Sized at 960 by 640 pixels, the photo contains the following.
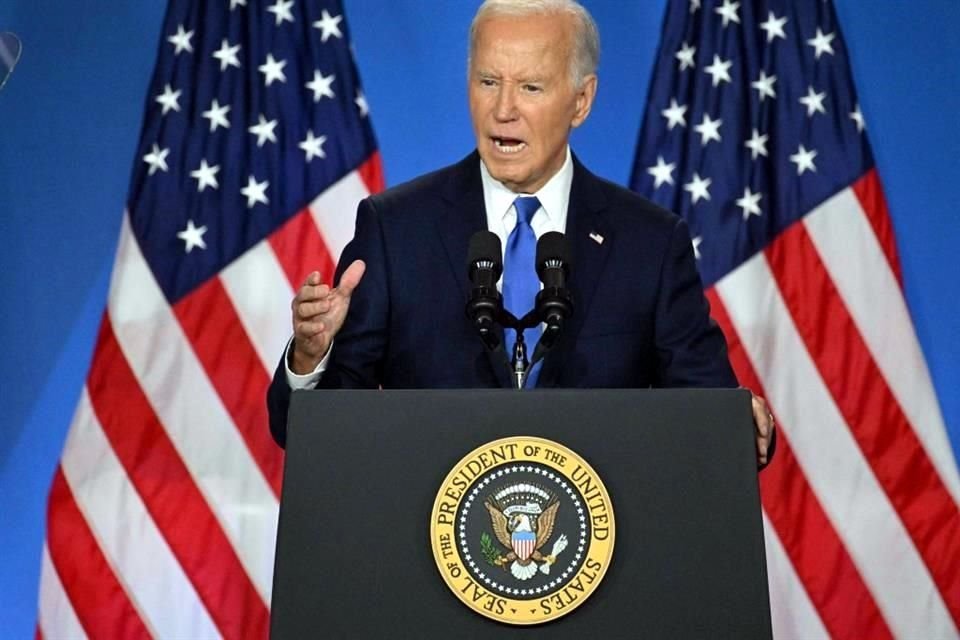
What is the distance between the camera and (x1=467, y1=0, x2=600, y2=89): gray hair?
219 cm

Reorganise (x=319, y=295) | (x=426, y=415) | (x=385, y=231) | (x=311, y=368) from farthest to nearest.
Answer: (x=385, y=231)
(x=311, y=368)
(x=319, y=295)
(x=426, y=415)

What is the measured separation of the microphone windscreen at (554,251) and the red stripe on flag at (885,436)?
77.1 inches

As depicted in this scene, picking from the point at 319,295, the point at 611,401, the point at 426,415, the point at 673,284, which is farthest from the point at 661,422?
the point at 673,284

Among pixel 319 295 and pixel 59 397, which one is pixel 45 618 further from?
pixel 319 295

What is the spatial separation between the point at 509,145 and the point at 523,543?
2.98ft

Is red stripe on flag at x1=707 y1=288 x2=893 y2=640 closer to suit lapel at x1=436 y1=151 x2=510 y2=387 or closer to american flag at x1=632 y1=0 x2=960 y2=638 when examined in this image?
american flag at x1=632 y1=0 x2=960 y2=638

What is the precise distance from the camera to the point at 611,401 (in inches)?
60.8

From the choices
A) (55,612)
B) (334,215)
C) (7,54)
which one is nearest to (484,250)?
(7,54)

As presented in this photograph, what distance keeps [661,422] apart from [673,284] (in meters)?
0.70

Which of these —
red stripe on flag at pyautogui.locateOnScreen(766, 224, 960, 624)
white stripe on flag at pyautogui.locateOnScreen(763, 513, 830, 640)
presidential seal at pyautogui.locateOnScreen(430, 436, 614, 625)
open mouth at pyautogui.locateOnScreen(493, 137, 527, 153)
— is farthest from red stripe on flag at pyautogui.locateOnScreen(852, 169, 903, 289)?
presidential seal at pyautogui.locateOnScreen(430, 436, 614, 625)

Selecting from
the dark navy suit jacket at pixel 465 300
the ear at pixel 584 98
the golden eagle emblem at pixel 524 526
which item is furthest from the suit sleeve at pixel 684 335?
the golden eagle emblem at pixel 524 526

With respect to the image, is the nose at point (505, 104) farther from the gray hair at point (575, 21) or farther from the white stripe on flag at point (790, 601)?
the white stripe on flag at point (790, 601)

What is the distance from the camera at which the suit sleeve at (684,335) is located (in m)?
2.15

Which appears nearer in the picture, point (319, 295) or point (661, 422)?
point (661, 422)
